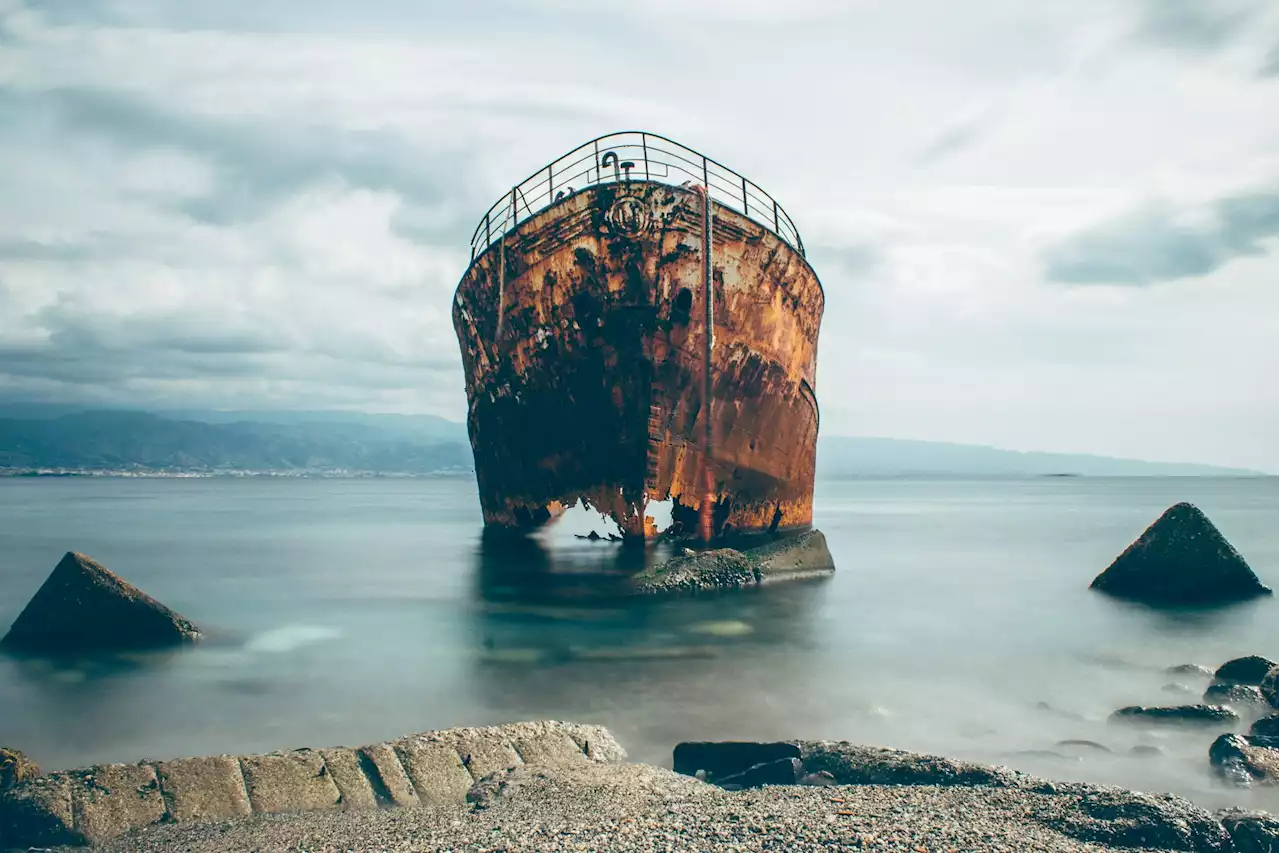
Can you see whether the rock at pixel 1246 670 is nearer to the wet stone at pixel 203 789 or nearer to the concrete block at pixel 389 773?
the concrete block at pixel 389 773

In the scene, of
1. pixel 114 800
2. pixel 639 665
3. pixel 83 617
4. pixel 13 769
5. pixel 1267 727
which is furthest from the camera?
pixel 83 617

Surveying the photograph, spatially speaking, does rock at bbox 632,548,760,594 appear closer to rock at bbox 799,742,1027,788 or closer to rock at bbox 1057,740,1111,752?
rock at bbox 1057,740,1111,752

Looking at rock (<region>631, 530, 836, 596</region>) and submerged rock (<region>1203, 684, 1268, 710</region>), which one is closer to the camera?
submerged rock (<region>1203, 684, 1268, 710</region>)

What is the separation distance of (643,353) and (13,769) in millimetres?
7598

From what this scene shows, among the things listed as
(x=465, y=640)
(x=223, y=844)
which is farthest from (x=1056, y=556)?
(x=223, y=844)

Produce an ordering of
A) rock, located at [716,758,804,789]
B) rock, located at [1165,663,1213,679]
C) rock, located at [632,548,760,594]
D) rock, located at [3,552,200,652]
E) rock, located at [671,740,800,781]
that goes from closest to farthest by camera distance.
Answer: rock, located at [716,758,804,789] < rock, located at [671,740,800,781] < rock, located at [1165,663,1213,679] < rock, located at [3,552,200,652] < rock, located at [632,548,760,594]

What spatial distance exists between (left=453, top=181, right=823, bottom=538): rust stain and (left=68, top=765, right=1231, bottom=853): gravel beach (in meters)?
6.94

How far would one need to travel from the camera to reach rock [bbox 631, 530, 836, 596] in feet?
32.3

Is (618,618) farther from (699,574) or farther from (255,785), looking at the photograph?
(255,785)

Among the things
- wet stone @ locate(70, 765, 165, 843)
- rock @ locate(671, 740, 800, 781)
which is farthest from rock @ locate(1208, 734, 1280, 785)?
wet stone @ locate(70, 765, 165, 843)

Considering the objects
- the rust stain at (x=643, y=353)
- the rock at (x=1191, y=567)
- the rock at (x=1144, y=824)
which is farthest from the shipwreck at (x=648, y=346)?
the rock at (x=1144, y=824)

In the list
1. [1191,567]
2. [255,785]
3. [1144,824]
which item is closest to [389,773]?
[255,785]

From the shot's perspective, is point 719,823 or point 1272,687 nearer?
point 719,823

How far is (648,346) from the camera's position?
408 inches
